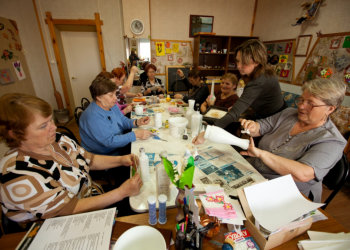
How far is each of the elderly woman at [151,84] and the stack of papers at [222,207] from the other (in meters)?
3.18

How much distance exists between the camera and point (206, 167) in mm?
1174

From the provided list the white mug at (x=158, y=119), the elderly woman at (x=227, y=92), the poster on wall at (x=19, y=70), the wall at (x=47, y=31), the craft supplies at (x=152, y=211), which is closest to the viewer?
the craft supplies at (x=152, y=211)

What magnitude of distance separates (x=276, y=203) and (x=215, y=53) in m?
4.31

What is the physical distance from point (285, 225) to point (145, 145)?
1.09m

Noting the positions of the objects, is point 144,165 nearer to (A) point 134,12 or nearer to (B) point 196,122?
(B) point 196,122

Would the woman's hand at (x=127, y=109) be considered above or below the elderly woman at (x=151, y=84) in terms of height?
below

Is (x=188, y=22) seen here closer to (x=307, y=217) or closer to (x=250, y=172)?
(x=250, y=172)

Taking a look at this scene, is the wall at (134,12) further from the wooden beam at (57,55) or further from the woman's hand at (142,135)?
the woman's hand at (142,135)

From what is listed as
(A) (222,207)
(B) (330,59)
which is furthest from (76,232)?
(B) (330,59)

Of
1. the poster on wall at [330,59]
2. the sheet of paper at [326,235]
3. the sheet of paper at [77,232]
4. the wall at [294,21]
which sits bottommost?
the sheet of paper at [326,235]

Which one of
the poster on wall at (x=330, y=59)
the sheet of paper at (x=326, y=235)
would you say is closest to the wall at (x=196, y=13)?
the poster on wall at (x=330, y=59)

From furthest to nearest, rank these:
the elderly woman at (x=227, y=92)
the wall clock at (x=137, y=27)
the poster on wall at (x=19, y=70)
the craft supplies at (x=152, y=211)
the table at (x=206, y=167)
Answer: the wall clock at (x=137, y=27), the poster on wall at (x=19, y=70), the elderly woman at (x=227, y=92), the table at (x=206, y=167), the craft supplies at (x=152, y=211)

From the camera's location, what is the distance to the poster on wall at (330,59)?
2.58 m

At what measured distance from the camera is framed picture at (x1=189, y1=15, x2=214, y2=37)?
434 cm
